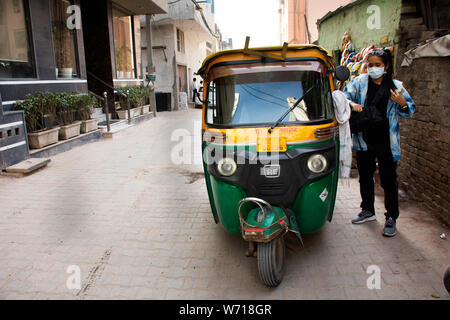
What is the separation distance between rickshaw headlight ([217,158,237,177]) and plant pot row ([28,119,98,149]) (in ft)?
18.9

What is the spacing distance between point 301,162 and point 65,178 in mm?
4807

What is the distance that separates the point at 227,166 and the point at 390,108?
6.29 ft

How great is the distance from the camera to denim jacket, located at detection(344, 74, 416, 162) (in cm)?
362

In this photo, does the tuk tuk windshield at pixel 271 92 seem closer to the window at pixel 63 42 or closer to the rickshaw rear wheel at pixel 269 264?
the rickshaw rear wheel at pixel 269 264

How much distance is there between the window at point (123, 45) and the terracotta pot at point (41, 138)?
258 inches

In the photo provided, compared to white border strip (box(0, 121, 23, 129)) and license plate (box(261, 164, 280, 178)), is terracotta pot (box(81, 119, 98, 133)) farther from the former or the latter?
license plate (box(261, 164, 280, 178))

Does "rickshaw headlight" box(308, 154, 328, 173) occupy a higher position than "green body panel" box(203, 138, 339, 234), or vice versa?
"rickshaw headlight" box(308, 154, 328, 173)

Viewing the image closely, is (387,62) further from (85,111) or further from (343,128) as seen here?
(85,111)

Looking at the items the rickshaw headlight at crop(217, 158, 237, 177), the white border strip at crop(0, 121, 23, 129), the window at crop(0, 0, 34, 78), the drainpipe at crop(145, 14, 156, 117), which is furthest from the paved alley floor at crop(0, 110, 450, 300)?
the drainpipe at crop(145, 14, 156, 117)

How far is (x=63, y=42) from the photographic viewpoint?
10.4m

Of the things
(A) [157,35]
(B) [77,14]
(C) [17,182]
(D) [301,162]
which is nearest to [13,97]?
(C) [17,182]

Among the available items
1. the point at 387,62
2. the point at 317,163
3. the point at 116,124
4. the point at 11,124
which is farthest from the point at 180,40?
the point at 317,163

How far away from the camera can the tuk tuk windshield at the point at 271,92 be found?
10.8 feet

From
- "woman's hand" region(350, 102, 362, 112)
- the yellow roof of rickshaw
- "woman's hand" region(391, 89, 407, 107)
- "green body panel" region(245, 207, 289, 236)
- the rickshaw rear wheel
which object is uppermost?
the yellow roof of rickshaw
